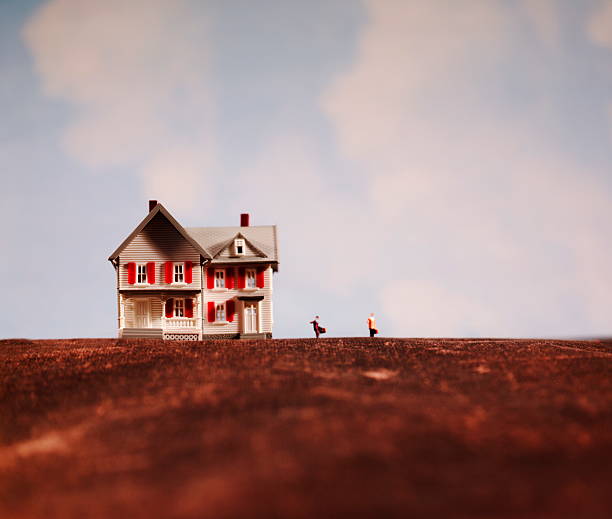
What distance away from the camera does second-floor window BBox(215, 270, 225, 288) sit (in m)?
36.2

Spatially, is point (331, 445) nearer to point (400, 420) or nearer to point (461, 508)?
point (400, 420)

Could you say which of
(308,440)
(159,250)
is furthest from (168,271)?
(308,440)

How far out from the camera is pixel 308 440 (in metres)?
11.8

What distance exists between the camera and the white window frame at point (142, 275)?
33.9m

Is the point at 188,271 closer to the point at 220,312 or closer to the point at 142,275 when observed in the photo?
the point at 142,275

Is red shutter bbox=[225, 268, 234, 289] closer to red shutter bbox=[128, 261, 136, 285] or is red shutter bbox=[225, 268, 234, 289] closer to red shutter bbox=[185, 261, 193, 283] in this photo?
red shutter bbox=[185, 261, 193, 283]

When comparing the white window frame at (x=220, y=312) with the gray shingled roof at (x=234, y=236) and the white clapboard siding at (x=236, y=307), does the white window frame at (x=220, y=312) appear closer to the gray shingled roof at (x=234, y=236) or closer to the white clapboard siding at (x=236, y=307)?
the white clapboard siding at (x=236, y=307)

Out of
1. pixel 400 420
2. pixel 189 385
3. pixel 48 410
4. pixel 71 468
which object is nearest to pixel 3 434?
pixel 48 410

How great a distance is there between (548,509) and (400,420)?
13.2 ft

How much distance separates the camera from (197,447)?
11.8 meters

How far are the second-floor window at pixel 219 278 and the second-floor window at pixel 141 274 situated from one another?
4.39m

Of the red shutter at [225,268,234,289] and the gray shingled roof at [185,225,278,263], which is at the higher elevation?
the gray shingled roof at [185,225,278,263]

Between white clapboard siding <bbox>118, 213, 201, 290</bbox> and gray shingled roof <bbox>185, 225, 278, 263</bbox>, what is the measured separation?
2.46 m

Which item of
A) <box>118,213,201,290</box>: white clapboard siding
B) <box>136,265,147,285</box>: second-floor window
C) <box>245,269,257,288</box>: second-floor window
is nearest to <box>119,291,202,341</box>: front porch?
<box>136,265,147,285</box>: second-floor window
